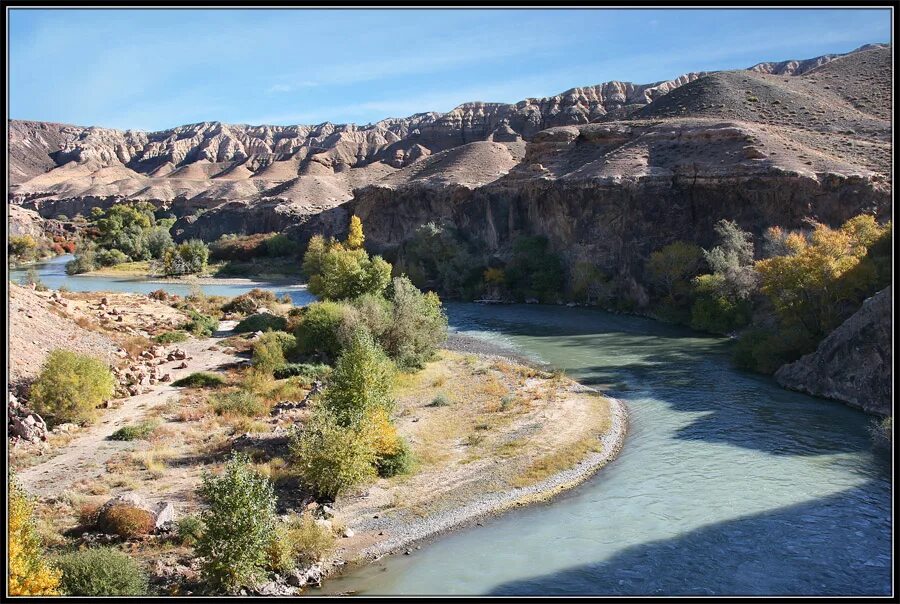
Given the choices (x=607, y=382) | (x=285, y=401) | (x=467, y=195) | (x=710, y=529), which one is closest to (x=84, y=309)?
(x=285, y=401)

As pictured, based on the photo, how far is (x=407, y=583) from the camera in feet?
49.1

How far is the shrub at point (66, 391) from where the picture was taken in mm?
24250

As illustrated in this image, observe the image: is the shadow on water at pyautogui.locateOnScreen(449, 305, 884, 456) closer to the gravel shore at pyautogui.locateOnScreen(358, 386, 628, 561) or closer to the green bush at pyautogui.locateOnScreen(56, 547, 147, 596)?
the gravel shore at pyautogui.locateOnScreen(358, 386, 628, 561)

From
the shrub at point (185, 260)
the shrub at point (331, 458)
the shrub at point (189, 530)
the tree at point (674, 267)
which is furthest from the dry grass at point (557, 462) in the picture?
the shrub at point (185, 260)

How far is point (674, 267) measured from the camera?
49.6m

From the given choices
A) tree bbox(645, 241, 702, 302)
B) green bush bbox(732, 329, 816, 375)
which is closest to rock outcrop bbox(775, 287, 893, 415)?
green bush bbox(732, 329, 816, 375)

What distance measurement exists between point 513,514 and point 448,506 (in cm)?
184

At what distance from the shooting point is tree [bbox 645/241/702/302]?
4931 cm

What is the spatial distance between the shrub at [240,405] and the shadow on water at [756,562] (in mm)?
14760

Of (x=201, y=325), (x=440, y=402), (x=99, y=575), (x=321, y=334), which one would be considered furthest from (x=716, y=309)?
(x=99, y=575)

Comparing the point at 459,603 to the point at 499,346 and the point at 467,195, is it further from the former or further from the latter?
the point at 467,195

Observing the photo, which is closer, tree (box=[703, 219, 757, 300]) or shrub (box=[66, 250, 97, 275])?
tree (box=[703, 219, 757, 300])

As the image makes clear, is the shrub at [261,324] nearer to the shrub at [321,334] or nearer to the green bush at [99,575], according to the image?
the shrub at [321,334]

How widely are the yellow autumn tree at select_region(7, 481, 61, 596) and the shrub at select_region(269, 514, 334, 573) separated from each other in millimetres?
4294
